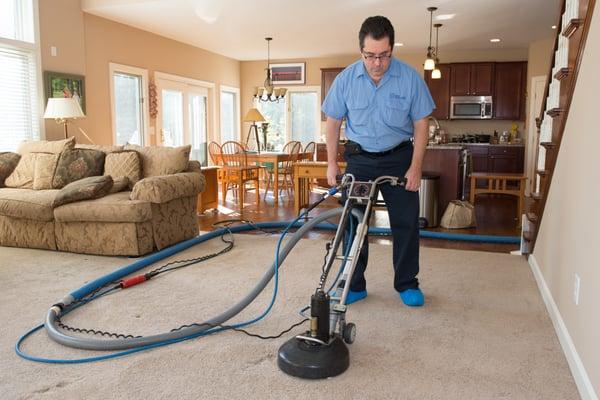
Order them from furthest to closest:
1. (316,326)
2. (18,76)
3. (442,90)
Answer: (442,90) < (18,76) < (316,326)

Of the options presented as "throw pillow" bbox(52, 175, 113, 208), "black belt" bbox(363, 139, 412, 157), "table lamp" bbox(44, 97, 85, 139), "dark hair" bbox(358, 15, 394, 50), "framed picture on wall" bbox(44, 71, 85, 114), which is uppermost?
"framed picture on wall" bbox(44, 71, 85, 114)

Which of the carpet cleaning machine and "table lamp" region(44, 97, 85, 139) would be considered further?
"table lamp" region(44, 97, 85, 139)

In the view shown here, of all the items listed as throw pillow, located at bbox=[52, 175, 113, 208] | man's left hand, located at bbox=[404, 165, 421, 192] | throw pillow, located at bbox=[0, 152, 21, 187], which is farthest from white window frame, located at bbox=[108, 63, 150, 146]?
man's left hand, located at bbox=[404, 165, 421, 192]

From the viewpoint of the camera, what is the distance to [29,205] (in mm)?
3873

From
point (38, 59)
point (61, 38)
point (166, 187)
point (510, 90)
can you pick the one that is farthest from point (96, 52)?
point (510, 90)

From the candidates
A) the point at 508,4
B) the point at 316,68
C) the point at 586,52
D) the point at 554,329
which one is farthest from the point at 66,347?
the point at 316,68

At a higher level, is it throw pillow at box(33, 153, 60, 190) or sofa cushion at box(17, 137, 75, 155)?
sofa cushion at box(17, 137, 75, 155)

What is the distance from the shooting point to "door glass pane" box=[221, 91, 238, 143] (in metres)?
9.52

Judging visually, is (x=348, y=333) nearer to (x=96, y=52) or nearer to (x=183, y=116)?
(x=96, y=52)

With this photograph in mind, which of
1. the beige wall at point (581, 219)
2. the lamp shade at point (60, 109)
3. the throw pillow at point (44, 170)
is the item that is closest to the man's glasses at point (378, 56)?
the beige wall at point (581, 219)

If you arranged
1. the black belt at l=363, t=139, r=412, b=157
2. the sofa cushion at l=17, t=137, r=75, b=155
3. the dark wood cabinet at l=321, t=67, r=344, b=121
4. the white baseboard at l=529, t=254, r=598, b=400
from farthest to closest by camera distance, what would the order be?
the dark wood cabinet at l=321, t=67, r=344, b=121 → the sofa cushion at l=17, t=137, r=75, b=155 → the black belt at l=363, t=139, r=412, b=157 → the white baseboard at l=529, t=254, r=598, b=400

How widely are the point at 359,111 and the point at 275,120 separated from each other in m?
7.61

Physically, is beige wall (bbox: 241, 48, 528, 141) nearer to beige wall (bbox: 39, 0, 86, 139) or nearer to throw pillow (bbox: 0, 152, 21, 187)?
beige wall (bbox: 39, 0, 86, 139)

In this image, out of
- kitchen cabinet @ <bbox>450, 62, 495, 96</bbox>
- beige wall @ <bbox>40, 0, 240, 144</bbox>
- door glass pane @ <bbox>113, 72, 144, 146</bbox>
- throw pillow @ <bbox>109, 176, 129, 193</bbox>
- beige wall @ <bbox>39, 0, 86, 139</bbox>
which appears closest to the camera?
throw pillow @ <bbox>109, 176, 129, 193</bbox>
